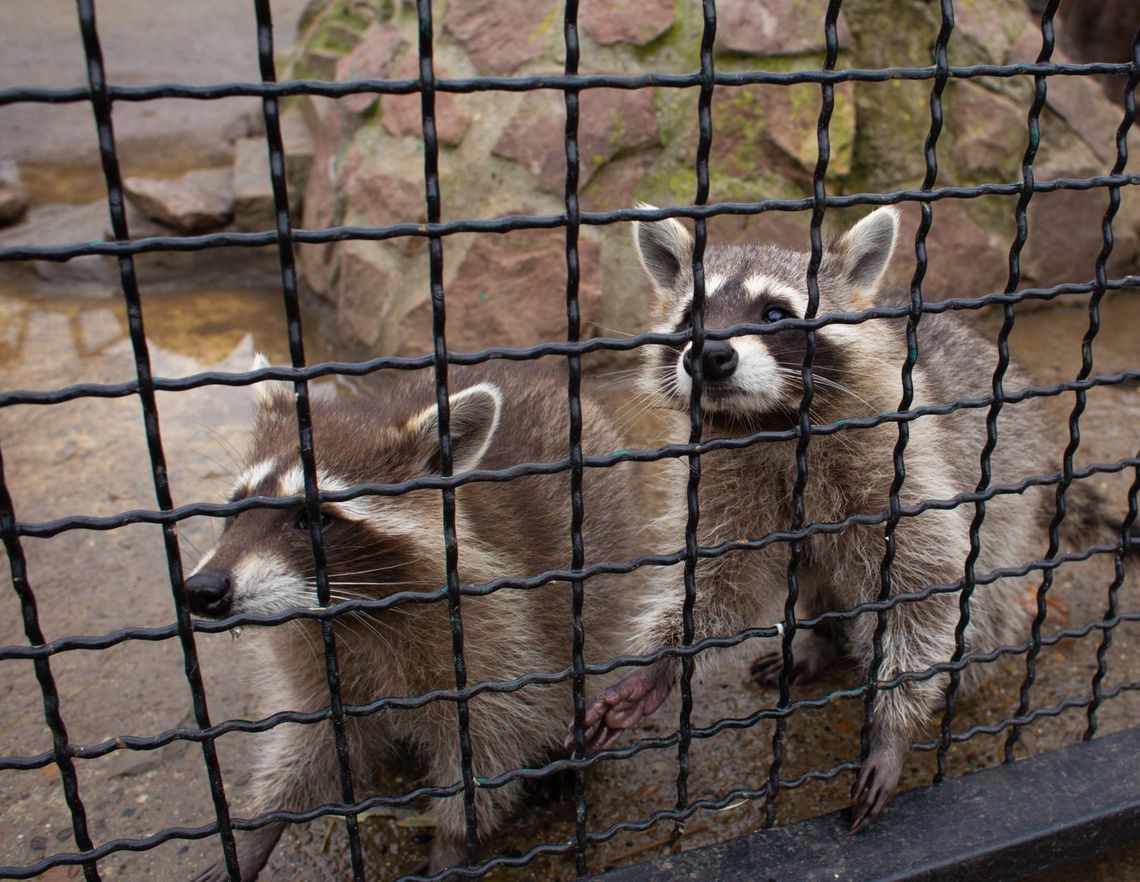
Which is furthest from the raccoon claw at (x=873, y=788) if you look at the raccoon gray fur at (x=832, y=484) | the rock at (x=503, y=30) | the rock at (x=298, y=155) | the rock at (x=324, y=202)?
the rock at (x=298, y=155)

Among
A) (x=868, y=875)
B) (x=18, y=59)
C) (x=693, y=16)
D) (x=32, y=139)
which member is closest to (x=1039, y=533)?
(x=868, y=875)

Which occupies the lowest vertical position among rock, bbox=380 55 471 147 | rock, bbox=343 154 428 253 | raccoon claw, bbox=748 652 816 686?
raccoon claw, bbox=748 652 816 686

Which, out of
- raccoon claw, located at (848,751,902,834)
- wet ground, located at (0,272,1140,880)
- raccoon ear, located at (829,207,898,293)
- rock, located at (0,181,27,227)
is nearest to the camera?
raccoon claw, located at (848,751,902,834)

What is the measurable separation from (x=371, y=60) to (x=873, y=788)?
4150 mm

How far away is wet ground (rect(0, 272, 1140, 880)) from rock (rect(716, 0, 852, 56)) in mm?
1911

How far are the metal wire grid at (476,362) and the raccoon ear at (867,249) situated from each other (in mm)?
757

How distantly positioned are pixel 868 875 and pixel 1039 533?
1.75 m

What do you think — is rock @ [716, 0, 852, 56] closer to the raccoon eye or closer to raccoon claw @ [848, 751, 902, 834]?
the raccoon eye

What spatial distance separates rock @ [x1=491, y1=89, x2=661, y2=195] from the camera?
14.6ft

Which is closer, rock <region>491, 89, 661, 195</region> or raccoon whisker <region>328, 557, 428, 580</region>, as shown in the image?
raccoon whisker <region>328, 557, 428, 580</region>

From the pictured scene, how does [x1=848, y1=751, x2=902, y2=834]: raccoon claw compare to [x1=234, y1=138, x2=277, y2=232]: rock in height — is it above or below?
below

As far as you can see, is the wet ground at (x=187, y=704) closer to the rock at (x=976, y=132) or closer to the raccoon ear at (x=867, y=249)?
the rock at (x=976, y=132)

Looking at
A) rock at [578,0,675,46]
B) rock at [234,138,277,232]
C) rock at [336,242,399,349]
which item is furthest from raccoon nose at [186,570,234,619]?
rock at [234,138,277,232]

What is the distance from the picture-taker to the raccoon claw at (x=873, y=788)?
2340 mm
